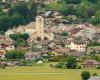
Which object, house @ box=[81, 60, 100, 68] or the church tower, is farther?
the church tower

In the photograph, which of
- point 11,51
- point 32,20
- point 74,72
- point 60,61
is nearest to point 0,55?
point 11,51

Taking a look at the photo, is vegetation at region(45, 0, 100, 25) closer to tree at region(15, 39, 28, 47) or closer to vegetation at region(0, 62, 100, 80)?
tree at region(15, 39, 28, 47)

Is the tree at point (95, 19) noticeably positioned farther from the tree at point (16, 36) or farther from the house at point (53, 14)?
the tree at point (16, 36)

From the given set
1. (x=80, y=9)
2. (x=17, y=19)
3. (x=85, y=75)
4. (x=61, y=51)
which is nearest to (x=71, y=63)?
(x=85, y=75)

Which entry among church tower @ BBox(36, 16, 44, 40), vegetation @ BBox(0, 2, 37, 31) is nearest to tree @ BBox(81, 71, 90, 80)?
church tower @ BBox(36, 16, 44, 40)

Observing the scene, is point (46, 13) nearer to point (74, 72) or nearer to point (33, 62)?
point (33, 62)

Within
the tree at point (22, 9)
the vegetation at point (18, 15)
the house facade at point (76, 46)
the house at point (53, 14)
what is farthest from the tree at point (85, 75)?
the tree at point (22, 9)
